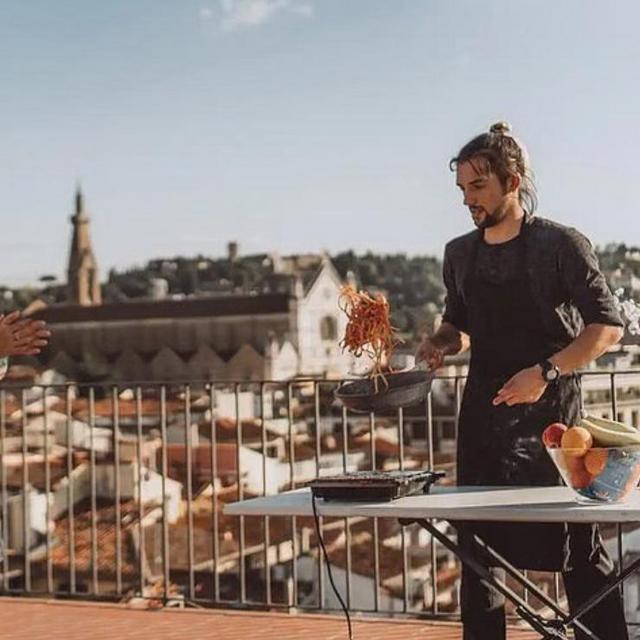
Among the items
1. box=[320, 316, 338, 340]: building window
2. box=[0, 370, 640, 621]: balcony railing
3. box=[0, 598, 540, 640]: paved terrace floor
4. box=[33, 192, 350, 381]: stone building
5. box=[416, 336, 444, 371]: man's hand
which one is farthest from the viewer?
box=[33, 192, 350, 381]: stone building

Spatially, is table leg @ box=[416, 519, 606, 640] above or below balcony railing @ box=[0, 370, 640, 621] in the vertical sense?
above

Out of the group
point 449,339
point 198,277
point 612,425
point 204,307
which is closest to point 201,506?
point 449,339

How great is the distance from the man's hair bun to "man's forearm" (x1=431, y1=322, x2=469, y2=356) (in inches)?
18.7

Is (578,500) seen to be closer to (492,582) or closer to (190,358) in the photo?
(492,582)

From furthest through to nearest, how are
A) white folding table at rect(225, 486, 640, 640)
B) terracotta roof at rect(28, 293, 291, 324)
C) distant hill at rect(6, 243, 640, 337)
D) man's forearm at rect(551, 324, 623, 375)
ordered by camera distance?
terracotta roof at rect(28, 293, 291, 324)
distant hill at rect(6, 243, 640, 337)
man's forearm at rect(551, 324, 623, 375)
white folding table at rect(225, 486, 640, 640)

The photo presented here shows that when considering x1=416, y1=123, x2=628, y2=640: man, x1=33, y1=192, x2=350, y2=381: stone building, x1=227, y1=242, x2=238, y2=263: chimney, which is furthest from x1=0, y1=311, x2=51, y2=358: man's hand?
x1=227, y1=242, x2=238, y2=263: chimney

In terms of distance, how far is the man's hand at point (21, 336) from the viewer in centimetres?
294

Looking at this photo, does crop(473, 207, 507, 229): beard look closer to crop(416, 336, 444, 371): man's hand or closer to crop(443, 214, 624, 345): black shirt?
crop(443, 214, 624, 345): black shirt

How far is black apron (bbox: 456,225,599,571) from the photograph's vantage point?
2635 mm

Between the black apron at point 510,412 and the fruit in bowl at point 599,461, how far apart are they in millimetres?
253

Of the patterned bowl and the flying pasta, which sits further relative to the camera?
the flying pasta

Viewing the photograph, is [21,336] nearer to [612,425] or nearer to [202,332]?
[612,425]

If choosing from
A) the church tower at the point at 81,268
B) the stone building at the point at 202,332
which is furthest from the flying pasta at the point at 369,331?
the church tower at the point at 81,268

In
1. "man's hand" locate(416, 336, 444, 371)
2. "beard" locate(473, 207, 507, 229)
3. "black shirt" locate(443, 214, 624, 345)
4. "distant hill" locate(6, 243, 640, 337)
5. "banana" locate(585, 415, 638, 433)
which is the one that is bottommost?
"banana" locate(585, 415, 638, 433)
